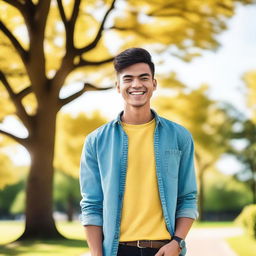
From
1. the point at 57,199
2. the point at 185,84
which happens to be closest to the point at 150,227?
the point at 185,84

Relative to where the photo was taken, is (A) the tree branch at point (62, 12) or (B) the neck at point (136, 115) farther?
(A) the tree branch at point (62, 12)

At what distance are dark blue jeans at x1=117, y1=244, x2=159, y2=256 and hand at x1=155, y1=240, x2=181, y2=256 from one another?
4 cm

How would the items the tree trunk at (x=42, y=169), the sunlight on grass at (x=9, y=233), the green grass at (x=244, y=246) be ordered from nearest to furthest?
the green grass at (x=244, y=246) → the tree trunk at (x=42, y=169) → the sunlight on grass at (x=9, y=233)

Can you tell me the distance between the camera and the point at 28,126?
1559 cm

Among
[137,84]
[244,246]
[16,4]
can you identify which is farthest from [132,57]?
[16,4]

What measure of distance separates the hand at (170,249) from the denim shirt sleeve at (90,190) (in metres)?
0.37

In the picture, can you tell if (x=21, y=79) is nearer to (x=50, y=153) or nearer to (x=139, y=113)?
(x=50, y=153)

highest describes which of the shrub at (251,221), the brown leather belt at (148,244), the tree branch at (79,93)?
the tree branch at (79,93)

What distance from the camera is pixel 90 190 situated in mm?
3021

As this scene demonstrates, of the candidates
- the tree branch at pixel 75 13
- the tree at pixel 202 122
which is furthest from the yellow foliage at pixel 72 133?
the tree branch at pixel 75 13

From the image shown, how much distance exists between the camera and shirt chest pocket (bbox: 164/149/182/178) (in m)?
2.93

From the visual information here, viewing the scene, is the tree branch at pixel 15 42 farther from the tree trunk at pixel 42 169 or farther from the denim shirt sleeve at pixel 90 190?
the denim shirt sleeve at pixel 90 190

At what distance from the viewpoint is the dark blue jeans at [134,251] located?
2.81m

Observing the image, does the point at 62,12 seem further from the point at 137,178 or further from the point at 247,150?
the point at 247,150
